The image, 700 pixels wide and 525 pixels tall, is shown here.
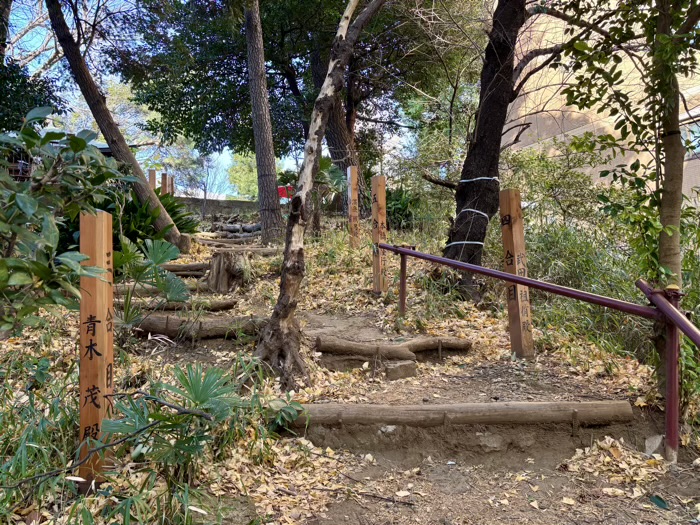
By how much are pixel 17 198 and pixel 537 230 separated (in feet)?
19.4

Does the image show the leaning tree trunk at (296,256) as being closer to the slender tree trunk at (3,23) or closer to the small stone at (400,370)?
Answer: the small stone at (400,370)

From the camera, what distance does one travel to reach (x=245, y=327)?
4.32 m

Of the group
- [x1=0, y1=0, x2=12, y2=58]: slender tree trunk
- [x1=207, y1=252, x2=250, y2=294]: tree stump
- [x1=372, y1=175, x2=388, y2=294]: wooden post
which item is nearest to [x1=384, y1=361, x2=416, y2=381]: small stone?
[x1=372, y1=175, x2=388, y2=294]: wooden post

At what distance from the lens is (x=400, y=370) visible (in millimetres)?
4016

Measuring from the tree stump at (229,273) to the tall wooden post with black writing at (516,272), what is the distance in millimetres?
3150

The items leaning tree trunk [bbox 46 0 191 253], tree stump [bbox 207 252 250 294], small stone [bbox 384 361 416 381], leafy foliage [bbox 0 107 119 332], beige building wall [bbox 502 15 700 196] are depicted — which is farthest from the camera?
leaning tree trunk [bbox 46 0 191 253]

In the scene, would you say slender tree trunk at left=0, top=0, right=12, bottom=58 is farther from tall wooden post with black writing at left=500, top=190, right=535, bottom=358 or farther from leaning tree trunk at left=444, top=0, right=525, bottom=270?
tall wooden post with black writing at left=500, top=190, right=535, bottom=358

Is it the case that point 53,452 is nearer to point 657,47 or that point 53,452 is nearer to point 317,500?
point 317,500

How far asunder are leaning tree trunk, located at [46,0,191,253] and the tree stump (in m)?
1.43

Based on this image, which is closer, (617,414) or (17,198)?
(17,198)

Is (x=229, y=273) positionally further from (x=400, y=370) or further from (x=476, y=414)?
(x=476, y=414)

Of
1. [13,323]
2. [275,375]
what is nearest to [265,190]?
[275,375]

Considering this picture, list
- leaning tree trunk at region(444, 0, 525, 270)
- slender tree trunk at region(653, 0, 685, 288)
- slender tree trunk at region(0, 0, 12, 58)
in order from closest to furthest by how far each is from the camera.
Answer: slender tree trunk at region(653, 0, 685, 288), leaning tree trunk at region(444, 0, 525, 270), slender tree trunk at region(0, 0, 12, 58)

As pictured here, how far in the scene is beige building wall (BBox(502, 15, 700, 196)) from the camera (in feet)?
21.4
